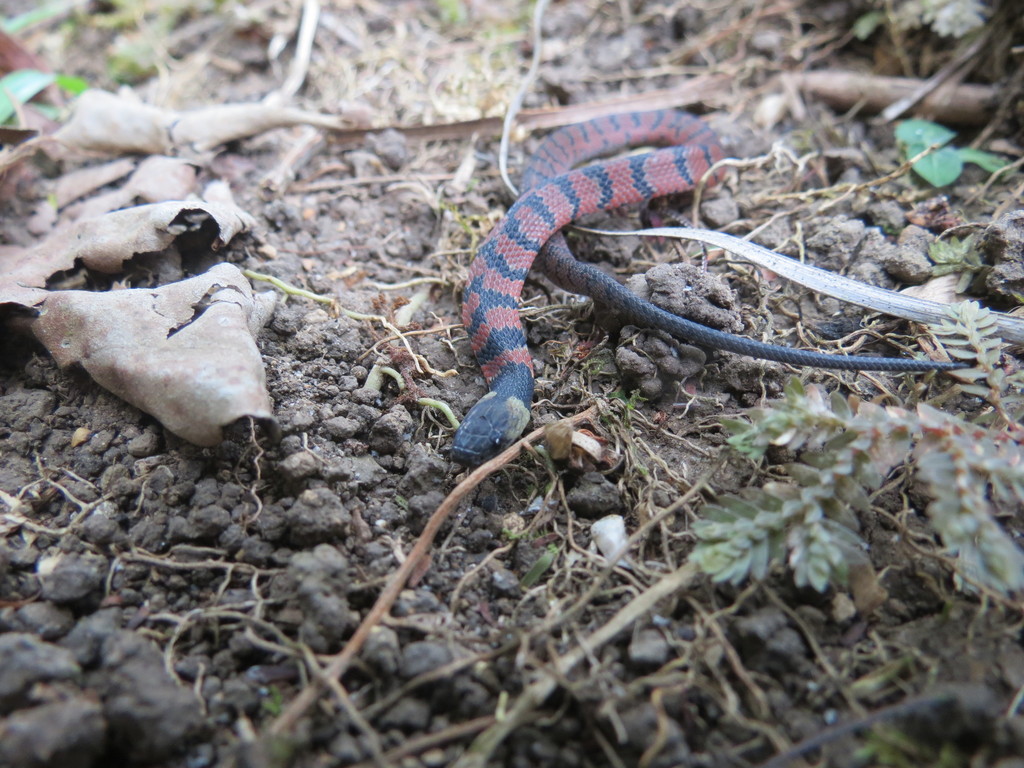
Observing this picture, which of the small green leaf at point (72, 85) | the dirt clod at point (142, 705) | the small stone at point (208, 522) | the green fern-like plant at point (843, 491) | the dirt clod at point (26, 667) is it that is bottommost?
the dirt clod at point (142, 705)

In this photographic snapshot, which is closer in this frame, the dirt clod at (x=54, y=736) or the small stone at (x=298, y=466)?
the dirt clod at (x=54, y=736)

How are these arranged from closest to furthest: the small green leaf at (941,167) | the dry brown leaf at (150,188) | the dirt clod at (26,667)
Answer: the dirt clod at (26,667) → the dry brown leaf at (150,188) → the small green leaf at (941,167)

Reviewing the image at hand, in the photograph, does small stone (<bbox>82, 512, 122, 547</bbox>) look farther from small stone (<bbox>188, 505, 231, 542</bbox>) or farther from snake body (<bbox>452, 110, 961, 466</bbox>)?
snake body (<bbox>452, 110, 961, 466</bbox>)

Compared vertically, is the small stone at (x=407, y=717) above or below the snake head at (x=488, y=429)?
below

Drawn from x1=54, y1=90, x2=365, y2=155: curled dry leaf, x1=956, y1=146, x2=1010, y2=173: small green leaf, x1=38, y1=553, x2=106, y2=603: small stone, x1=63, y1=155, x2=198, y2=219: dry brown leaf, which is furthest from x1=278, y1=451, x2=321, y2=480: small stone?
x1=956, y1=146, x2=1010, y2=173: small green leaf

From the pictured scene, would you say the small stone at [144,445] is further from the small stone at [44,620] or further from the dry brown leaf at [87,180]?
the dry brown leaf at [87,180]

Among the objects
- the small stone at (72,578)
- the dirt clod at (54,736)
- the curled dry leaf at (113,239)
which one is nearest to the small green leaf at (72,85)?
the curled dry leaf at (113,239)

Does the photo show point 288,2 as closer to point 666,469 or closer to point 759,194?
point 759,194
